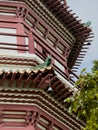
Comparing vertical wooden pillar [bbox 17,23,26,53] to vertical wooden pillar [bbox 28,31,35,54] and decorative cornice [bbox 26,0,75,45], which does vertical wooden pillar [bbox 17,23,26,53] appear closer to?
vertical wooden pillar [bbox 28,31,35,54]

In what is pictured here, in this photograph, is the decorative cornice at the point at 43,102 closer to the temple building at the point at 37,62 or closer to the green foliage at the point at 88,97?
the temple building at the point at 37,62

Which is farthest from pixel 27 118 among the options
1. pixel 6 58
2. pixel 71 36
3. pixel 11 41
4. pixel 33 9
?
pixel 71 36

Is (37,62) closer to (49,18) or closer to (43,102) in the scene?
(43,102)

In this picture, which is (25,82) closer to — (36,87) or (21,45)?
(36,87)

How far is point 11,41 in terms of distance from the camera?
15562 mm

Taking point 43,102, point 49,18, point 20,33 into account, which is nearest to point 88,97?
point 43,102

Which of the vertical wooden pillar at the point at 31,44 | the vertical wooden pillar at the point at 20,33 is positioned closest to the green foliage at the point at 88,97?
the vertical wooden pillar at the point at 31,44

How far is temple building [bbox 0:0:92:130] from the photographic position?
13273mm

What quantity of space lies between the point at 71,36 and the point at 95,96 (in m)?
8.74

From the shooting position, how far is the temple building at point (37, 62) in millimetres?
13273

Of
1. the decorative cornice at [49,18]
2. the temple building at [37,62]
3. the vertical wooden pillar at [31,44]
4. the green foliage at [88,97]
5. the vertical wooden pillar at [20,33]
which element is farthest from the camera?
the decorative cornice at [49,18]

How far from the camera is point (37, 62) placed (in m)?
14.6

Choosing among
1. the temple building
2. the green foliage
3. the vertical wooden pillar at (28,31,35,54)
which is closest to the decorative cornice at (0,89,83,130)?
the temple building

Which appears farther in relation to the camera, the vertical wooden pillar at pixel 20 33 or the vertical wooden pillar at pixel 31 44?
the vertical wooden pillar at pixel 20 33
